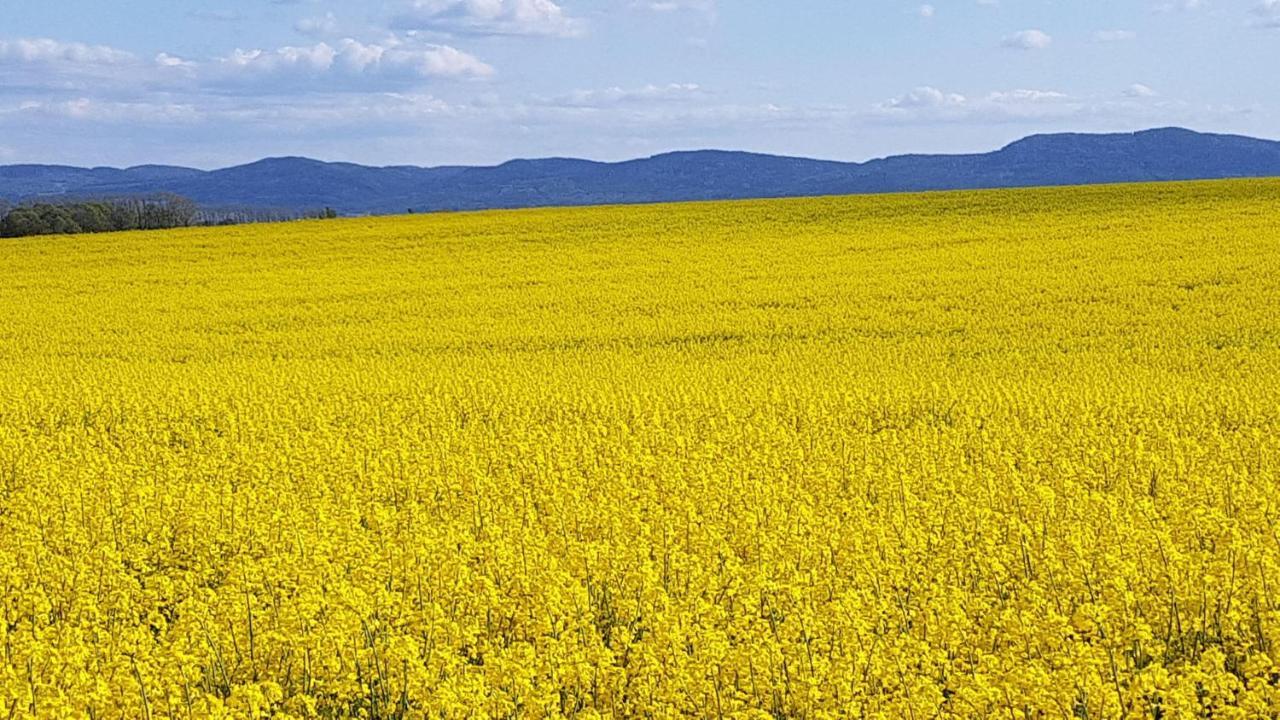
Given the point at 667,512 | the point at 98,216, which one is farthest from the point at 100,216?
the point at 667,512

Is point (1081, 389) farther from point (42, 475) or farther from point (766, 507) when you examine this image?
point (42, 475)

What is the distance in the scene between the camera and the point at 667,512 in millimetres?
8484

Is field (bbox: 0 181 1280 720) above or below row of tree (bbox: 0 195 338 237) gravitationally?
below

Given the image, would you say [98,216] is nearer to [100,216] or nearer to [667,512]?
[100,216]

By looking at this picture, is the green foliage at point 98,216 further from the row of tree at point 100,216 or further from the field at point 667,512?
the field at point 667,512

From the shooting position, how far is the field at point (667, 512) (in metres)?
5.30

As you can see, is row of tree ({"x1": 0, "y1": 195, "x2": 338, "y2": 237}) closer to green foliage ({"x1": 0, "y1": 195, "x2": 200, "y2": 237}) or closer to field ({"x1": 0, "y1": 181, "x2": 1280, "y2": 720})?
green foliage ({"x1": 0, "y1": 195, "x2": 200, "y2": 237})

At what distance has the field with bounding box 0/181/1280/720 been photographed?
5.30 metres

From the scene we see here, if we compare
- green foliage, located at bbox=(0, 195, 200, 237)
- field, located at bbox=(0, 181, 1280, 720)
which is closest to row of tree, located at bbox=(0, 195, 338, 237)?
green foliage, located at bbox=(0, 195, 200, 237)

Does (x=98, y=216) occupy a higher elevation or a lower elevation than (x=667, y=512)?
higher

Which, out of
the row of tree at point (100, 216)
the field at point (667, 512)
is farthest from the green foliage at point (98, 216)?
the field at point (667, 512)

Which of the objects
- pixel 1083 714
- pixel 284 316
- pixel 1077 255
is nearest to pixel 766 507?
pixel 1083 714

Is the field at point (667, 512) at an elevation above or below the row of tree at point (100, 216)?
below

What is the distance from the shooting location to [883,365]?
17547 mm
